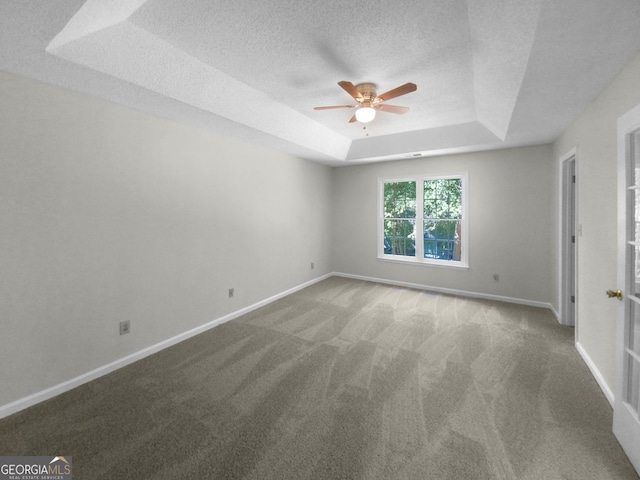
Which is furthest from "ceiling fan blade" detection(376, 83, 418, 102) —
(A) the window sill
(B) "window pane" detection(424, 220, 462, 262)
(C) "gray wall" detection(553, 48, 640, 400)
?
(A) the window sill

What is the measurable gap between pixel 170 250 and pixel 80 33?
1.91 m

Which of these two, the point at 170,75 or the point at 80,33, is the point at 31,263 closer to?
the point at 80,33

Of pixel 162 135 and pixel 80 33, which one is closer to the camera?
pixel 80 33

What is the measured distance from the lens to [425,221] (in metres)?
5.17

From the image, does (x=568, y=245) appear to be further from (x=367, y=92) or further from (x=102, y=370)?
(x=102, y=370)

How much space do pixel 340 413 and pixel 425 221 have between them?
3989mm

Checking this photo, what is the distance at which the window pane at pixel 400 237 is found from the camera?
5340 mm

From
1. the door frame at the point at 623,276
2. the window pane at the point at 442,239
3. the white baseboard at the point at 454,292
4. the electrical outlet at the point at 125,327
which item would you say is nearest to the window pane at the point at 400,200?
the window pane at the point at 442,239

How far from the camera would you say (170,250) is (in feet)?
9.93

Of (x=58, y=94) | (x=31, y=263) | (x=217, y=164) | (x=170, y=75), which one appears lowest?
(x=31, y=263)

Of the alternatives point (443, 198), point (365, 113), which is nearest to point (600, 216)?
point (365, 113)

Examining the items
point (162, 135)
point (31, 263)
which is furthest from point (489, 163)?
point (31, 263)

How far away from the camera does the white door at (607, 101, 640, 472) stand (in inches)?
64.3

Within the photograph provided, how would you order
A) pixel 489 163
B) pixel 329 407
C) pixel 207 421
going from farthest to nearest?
1. pixel 489 163
2. pixel 329 407
3. pixel 207 421
